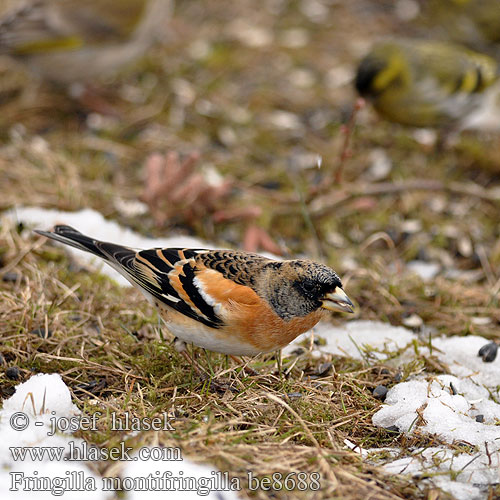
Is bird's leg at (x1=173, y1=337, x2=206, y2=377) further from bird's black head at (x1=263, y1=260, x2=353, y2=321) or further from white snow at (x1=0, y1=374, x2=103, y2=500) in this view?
white snow at (x1=0, y1=374, x2=103, y2=500)

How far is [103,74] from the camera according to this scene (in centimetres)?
561

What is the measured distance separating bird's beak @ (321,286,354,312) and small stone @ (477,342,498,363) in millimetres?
859

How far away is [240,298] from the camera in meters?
2.59

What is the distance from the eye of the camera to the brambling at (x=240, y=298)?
255 centimetres

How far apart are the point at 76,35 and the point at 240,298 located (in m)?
3.51

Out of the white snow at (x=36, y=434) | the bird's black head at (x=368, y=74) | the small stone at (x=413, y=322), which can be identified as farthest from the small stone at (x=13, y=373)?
the bird's black head at (x=368, y=74)

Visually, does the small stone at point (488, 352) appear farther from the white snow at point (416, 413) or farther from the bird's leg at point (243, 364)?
the bird's leg at point (243, 364)

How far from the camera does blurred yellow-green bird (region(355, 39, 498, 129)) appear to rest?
209 inches

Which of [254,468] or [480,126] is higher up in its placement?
[254,468]

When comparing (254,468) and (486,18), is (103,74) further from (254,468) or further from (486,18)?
(254,468)

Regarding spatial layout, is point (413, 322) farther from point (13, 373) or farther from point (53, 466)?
point (53, 466)

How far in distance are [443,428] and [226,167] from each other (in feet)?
10.1

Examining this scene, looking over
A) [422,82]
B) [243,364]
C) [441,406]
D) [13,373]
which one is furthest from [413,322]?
[422,82]

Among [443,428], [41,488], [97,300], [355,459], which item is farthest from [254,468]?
[97,300]
